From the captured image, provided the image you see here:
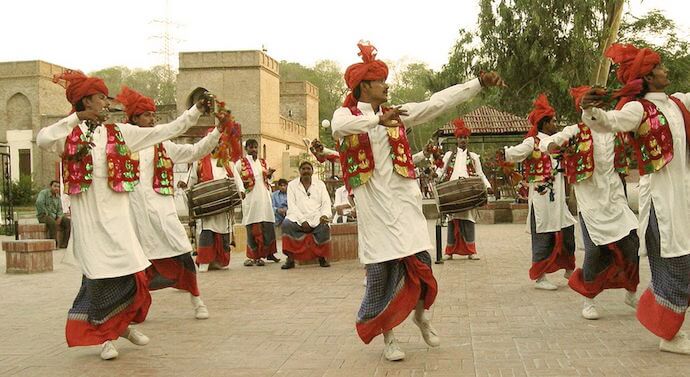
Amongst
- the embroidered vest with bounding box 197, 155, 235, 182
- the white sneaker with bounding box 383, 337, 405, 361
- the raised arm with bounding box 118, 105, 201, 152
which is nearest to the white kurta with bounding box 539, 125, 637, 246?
the white sneaker with bounding box 383, 337, 405, 361

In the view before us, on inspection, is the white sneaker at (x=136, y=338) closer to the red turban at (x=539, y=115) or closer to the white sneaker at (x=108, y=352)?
the white sneaker at (x=108, y=352)

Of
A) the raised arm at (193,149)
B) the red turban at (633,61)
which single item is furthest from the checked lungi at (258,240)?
the red turban at (633,61)

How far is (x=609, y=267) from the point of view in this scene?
713cm

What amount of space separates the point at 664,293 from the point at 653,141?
1.06 m

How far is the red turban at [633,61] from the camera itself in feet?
18.9

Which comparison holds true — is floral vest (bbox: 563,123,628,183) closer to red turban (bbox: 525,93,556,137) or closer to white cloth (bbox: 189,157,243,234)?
red turban (bbox: 525,93,556,137)

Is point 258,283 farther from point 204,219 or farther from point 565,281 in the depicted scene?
point 565,281

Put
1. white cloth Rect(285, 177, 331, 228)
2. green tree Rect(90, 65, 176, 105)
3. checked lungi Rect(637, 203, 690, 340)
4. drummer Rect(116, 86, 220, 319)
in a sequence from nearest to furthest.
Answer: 1. checked lungi Rect(637, 203, 690, 340)
2. drummer Rect(116, 86, 220, 319)
3. white cloth Rect(285, 177, 331, 228)
4. green tree Rect(90, 65, 176, 105)

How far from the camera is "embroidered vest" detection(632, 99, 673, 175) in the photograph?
5586 mm

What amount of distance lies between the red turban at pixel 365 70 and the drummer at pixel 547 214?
3291 mm

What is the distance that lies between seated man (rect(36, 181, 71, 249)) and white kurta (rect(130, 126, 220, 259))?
10438 mm

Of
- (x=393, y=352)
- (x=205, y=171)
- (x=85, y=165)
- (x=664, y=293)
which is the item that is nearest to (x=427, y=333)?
(x=393, y=352)

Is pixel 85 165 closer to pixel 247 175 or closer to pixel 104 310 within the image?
pixel 104 310

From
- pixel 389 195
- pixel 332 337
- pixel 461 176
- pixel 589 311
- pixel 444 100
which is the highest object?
pixel 444 100
